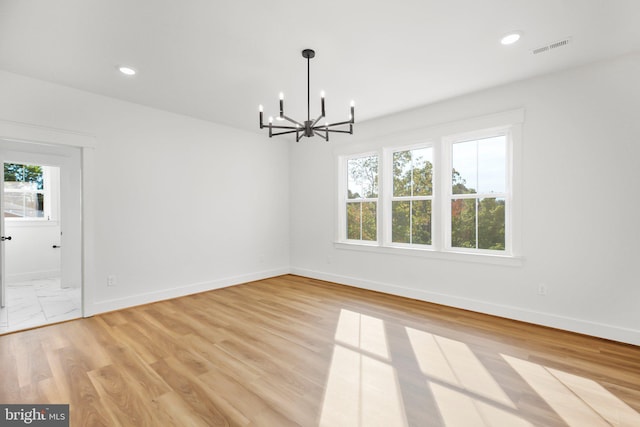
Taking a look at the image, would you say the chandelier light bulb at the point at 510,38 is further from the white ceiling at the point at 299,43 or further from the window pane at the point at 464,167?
the window pane at the point at 464,167

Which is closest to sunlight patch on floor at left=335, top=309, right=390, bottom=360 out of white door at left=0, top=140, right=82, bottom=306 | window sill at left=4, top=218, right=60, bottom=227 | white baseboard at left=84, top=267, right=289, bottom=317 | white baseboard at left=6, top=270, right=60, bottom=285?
white baseboard at left=84, top=267, right=289, bottom=317

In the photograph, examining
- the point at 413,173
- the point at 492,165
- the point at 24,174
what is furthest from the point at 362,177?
the point at 24,174

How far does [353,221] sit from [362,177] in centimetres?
79

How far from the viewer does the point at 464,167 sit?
13.2 feet

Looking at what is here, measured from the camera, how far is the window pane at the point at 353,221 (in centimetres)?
527

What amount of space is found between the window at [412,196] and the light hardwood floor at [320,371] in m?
1.28

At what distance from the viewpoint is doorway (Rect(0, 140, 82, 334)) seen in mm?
4156

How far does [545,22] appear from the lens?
237 centimetres

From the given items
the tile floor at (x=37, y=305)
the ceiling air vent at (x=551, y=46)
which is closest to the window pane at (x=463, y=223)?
the ceiling air vent at (x=551, y=46)

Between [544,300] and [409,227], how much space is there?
184 centimetres

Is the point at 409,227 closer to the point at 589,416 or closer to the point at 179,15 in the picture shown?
the point at 589,416

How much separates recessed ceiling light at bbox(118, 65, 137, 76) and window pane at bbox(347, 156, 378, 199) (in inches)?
134

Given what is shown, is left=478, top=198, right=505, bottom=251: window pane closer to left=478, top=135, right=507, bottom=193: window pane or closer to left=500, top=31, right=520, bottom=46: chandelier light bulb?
left=478, top=135, right=507, bottom=193: window pane

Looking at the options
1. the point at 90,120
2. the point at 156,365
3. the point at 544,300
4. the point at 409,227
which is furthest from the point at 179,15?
the point at 544,300
